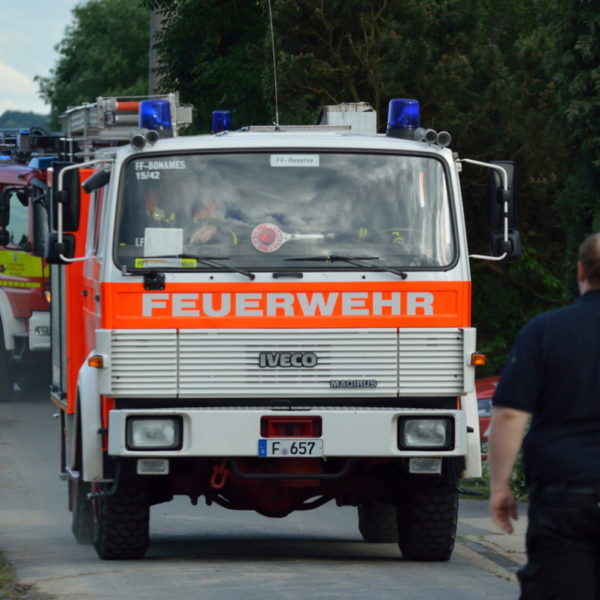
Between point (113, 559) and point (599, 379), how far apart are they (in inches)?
225

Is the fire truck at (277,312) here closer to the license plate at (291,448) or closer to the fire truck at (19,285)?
the license plate at (291,448)

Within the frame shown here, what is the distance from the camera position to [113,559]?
414 inches

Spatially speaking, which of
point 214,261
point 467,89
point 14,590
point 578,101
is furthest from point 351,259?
point 467,89

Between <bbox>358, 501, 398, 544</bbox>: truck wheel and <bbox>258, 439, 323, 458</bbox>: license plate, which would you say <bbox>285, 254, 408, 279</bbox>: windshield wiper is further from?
<bbox>358, 501, 398, 544</bbox>: truck wheel

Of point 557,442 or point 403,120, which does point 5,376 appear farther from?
point 557,442

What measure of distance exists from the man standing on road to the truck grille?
13.7 feet

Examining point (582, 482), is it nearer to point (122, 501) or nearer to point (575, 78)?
point (122, 501)

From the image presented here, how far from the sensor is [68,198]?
9.88m

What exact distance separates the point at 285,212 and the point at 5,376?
1494 centimetres

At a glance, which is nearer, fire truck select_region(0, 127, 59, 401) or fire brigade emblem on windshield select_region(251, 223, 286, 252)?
fire brigade emblem on windshield select_region(251, 223, 286, 252)

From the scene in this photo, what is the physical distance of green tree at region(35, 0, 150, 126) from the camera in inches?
2655

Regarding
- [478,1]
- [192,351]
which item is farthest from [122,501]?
[478,1]

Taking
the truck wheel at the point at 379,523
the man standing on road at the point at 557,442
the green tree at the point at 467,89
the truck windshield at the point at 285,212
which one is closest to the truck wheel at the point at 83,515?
the truck wheel at the point at 379,523

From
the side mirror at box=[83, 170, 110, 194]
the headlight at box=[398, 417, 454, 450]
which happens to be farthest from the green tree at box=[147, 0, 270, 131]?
the headlight at box=[398, 417, 454, 450]
